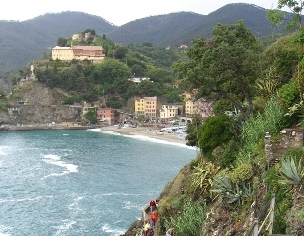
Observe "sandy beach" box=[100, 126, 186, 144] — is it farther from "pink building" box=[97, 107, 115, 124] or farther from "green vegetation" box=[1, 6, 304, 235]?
"green vegetation" box=[1, 6, 304, 235]

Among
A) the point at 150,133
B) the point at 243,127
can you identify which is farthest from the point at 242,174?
the point at 150,133

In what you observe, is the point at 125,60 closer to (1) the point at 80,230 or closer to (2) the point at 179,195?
(1) the point at 80,230

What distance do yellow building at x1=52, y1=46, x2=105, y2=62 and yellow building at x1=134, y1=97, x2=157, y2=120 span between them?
24.6 metres

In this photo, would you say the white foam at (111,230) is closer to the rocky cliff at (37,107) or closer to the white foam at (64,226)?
the white foam at (64,226)

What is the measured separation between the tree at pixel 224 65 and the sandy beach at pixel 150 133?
47666 mm

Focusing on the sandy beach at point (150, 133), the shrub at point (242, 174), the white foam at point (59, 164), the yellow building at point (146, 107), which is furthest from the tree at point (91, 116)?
the shrub at point (242, 174)

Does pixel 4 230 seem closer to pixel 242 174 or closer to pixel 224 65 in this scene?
pixel 224 65

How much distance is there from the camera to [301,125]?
10102mm

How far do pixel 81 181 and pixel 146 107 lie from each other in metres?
55.1

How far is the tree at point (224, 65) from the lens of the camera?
15.3 metres

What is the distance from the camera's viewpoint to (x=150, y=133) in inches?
3019

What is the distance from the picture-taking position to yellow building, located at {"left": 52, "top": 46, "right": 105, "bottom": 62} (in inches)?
4353

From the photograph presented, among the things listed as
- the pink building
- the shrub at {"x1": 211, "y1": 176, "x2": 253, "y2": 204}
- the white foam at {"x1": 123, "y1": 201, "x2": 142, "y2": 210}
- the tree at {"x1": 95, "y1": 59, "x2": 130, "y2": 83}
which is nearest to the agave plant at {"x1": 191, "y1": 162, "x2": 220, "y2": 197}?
the shrub at {"x1": 211, "y1": 176, "x2": 253, "y2": 204}

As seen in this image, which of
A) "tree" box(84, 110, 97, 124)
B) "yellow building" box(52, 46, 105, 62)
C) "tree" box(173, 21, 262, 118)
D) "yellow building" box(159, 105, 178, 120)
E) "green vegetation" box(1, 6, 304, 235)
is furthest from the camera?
"yellow building" box(52, 46, 105, 62)
